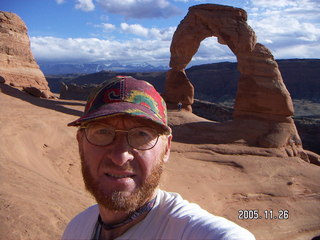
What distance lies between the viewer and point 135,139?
1.47 m

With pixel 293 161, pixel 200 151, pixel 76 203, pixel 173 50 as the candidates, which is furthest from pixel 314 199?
pixel 173 50

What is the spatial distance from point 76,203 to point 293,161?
8.85 meters

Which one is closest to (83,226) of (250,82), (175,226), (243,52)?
(175,226)

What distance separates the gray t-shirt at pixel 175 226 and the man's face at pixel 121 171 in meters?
0.09

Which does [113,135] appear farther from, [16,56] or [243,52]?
[16,56]

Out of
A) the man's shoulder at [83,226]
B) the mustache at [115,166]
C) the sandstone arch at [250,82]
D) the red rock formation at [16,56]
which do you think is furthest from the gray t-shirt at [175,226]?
the red rock formation at [16,56]

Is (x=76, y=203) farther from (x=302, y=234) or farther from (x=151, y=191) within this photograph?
(x=302, y=234)

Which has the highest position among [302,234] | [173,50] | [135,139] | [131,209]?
[173,50]

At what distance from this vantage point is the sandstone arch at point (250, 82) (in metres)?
12.3

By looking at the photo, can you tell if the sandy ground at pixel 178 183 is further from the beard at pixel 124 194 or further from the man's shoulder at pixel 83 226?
the beard at pixel 124 194

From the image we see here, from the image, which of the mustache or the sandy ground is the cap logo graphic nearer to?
the mustache

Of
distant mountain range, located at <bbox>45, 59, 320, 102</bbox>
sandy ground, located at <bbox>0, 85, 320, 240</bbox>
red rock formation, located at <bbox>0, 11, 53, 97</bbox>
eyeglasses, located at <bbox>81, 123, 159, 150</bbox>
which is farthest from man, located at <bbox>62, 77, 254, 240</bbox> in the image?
distant mountain range, located at <bbox>45, 59, 320, 102</bbox>

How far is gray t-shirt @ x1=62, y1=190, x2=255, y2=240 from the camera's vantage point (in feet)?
3.72

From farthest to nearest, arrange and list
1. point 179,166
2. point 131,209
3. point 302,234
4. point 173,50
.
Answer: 1. point 173,50
2. point 179,166
3. point 302,234
4. point 131,209
